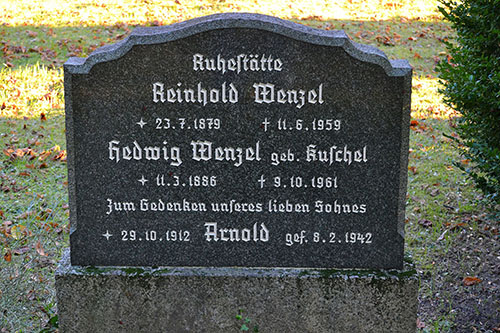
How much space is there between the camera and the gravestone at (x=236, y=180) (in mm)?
3549

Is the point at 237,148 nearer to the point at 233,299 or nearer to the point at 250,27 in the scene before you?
the point at 250,27

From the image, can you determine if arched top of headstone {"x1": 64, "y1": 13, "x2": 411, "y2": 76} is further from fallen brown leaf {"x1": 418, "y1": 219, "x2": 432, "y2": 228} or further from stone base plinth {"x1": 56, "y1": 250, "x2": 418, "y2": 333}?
fallen brown leaf {"x1": 418, "y1": 219, "x2": 432, "y2": 228}

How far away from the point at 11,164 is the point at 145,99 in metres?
3.66

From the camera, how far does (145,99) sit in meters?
3.62

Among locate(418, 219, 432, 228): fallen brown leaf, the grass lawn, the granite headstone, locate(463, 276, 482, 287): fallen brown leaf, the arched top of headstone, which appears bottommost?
locate(463, 276, 482, 287): fallen brown leaf

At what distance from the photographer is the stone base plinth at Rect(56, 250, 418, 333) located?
3689 mm

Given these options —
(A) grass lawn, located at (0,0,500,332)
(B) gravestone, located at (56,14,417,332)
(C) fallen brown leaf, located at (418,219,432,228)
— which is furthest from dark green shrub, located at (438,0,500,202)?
(B) gravestone, located at (56,14,417,332)

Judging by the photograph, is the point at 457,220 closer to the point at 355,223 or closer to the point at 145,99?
the point at 355,223

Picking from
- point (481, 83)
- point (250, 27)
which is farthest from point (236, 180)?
point (481, 83)

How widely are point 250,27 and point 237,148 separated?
2.29 ft

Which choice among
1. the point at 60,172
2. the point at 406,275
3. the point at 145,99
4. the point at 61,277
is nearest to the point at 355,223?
the point at 406,275

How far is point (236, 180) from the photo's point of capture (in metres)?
3.71

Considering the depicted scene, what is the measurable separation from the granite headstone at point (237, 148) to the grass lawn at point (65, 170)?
103cm

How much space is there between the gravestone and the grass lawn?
867 mm
